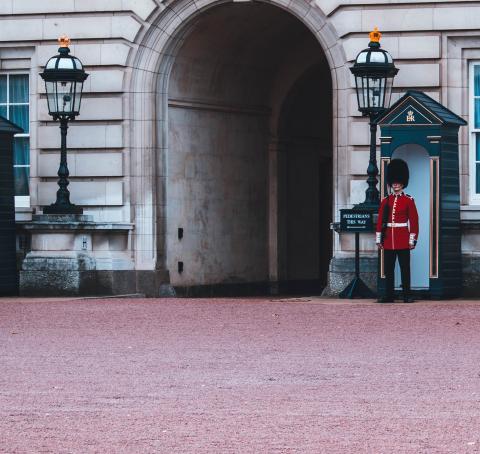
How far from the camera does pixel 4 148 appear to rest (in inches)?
766

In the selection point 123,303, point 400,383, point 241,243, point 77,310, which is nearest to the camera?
point 400,383

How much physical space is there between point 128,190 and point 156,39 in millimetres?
1775

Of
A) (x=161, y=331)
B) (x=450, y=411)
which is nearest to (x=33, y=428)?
(x=450, y=411)

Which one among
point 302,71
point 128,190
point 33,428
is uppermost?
point 302,71

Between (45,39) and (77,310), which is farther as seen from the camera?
(45,39)

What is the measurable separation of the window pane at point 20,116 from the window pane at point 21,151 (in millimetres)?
139

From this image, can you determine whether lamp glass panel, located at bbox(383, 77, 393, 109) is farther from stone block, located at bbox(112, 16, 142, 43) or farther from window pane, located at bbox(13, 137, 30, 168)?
window pane, located at bbox(13, 137, 30, 168)

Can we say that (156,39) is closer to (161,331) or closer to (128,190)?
(128,190)

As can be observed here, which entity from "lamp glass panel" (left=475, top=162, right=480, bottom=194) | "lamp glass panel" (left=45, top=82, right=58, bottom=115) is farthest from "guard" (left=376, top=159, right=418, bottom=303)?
"lamp glass panel" (left=45, top=82, right=58, bottom=115)

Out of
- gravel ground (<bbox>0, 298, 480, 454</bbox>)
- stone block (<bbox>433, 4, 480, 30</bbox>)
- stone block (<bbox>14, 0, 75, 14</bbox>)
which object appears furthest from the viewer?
stone block (<bbox>14, 0, 75, 14</bbox>)

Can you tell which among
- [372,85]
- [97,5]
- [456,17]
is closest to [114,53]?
[97,5]

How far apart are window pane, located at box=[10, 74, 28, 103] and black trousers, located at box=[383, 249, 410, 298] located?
547 cm

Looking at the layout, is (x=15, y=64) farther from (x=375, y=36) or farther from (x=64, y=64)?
(x=375, y=36)

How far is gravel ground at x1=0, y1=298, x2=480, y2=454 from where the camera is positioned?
8414mm
